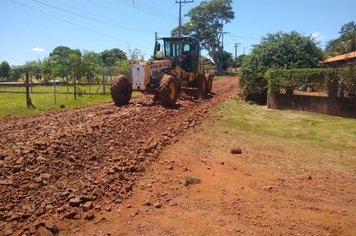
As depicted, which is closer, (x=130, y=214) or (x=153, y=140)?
(x=130, y=214)

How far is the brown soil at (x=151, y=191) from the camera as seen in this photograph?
15.3 ft

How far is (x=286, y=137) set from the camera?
1048cm

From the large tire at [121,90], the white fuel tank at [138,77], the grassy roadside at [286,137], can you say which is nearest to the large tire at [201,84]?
the grassy roadside at [286,137]

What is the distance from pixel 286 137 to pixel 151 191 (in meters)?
5.95

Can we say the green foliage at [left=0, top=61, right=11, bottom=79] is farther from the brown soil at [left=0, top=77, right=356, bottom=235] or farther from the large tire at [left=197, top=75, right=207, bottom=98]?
the brown soil at [left=0, top=77, right=356, bottom=235]

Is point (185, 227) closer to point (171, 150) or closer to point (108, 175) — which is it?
point (108, 175)

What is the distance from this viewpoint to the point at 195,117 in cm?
1242

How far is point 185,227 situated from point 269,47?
16.2m

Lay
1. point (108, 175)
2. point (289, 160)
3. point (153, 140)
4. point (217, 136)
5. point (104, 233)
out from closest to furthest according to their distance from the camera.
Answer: point (104, 233)
point (108, 175)
point (289, 160)
point (153, 140)
point (217, 136)

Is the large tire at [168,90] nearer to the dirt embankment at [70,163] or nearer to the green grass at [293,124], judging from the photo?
the green grass at [293,124]

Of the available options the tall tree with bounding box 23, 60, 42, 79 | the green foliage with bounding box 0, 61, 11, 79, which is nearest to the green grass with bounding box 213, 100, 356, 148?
the tall tree with bounding box 23, 60, 42, 79

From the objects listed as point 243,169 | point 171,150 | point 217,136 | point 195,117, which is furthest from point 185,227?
point 195,117

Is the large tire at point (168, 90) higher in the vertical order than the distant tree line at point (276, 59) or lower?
lower

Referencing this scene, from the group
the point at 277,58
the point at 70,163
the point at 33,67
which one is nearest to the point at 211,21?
the point at 33,67
